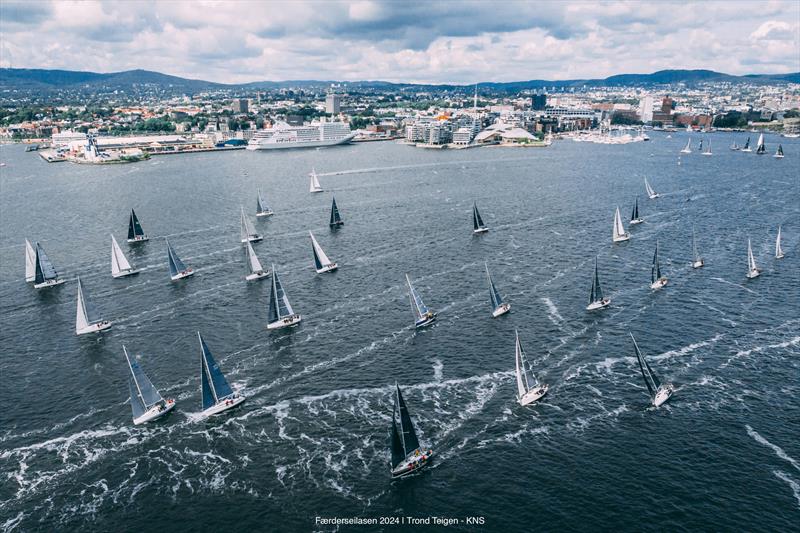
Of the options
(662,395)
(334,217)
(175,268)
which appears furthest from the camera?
(334,217)

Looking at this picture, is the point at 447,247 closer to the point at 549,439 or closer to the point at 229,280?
the point at 229,280

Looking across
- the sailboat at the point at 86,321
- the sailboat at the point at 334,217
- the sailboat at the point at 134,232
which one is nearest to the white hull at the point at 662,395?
the sailboat at the point at 86,321

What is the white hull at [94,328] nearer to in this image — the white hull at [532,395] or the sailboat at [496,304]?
the sailboat at [496,304]

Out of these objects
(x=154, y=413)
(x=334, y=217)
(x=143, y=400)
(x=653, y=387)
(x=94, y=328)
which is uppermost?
(x=334, y=217)

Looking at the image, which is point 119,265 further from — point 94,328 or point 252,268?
point 94,328

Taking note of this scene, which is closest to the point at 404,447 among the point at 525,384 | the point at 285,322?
the point at 525,384

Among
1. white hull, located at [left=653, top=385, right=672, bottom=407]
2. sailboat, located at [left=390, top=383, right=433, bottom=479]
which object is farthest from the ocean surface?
sailboat, located at [left=390, top=383, right=433, bottom=479]

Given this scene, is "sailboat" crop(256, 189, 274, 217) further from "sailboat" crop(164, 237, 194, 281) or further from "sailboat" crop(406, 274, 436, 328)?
"sailboat" crop(406, 274, 436, 328)
